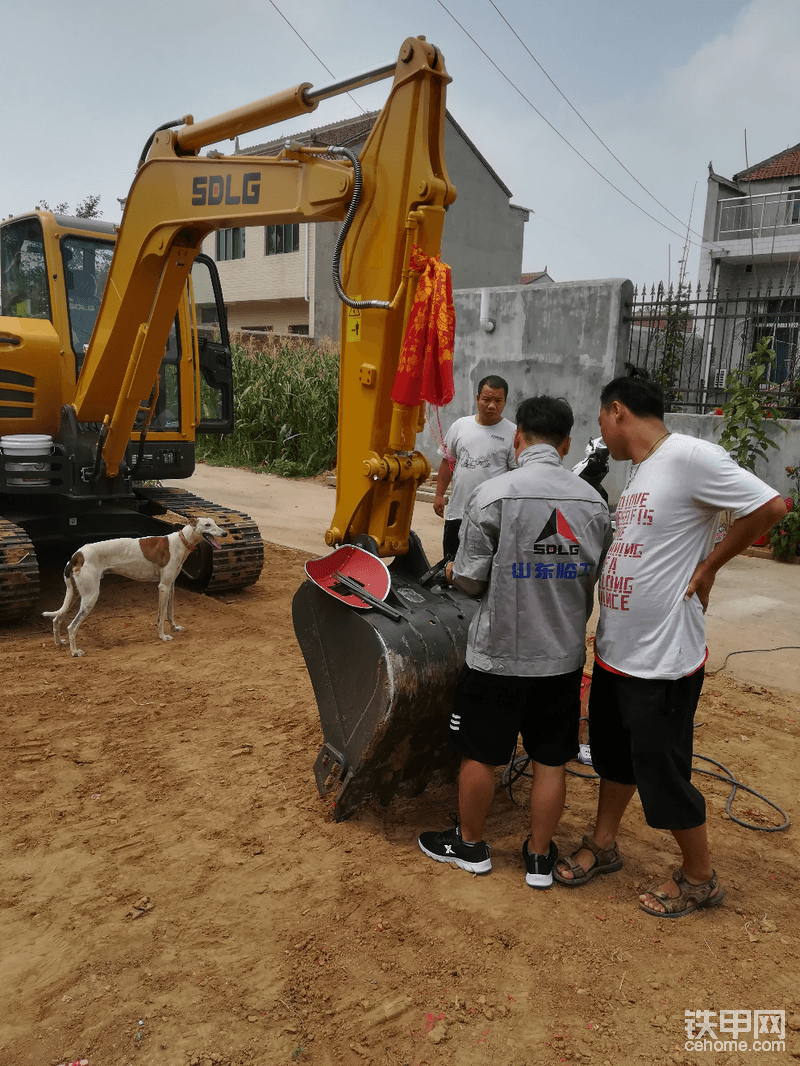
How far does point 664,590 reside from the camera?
2.69 m

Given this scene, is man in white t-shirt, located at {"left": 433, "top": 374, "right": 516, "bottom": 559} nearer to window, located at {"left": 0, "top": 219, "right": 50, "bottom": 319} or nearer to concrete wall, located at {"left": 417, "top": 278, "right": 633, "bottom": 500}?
window, located at {"left": 0, "top": 219, "right": 50, "bottom": 319}

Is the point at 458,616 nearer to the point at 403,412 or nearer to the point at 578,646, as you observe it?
the point at 578,646

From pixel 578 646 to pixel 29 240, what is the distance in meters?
5.65

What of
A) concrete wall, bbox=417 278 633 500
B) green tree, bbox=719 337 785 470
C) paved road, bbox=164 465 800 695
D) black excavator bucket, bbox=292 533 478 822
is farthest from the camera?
concrete wall, bbox=417 278 633 500

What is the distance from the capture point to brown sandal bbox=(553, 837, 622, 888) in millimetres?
3011

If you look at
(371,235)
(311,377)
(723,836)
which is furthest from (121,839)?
(311,377)

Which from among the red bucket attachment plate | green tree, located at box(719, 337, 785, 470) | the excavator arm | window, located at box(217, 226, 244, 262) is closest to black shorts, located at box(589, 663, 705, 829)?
the red bucket attachment plate

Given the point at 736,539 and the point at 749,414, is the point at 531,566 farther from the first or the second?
the point at 749,414

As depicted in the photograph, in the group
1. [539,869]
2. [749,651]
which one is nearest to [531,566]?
[539,869]

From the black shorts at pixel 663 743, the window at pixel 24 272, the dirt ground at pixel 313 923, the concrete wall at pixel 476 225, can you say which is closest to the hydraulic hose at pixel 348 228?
the black shorts at pixel 663 743

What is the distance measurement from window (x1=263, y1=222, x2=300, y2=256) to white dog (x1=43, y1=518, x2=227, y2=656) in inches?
830

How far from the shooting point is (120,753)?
4.00 m

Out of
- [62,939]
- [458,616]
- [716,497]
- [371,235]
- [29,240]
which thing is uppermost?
[29,240]

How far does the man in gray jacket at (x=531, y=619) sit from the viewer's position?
2836 millimetres
